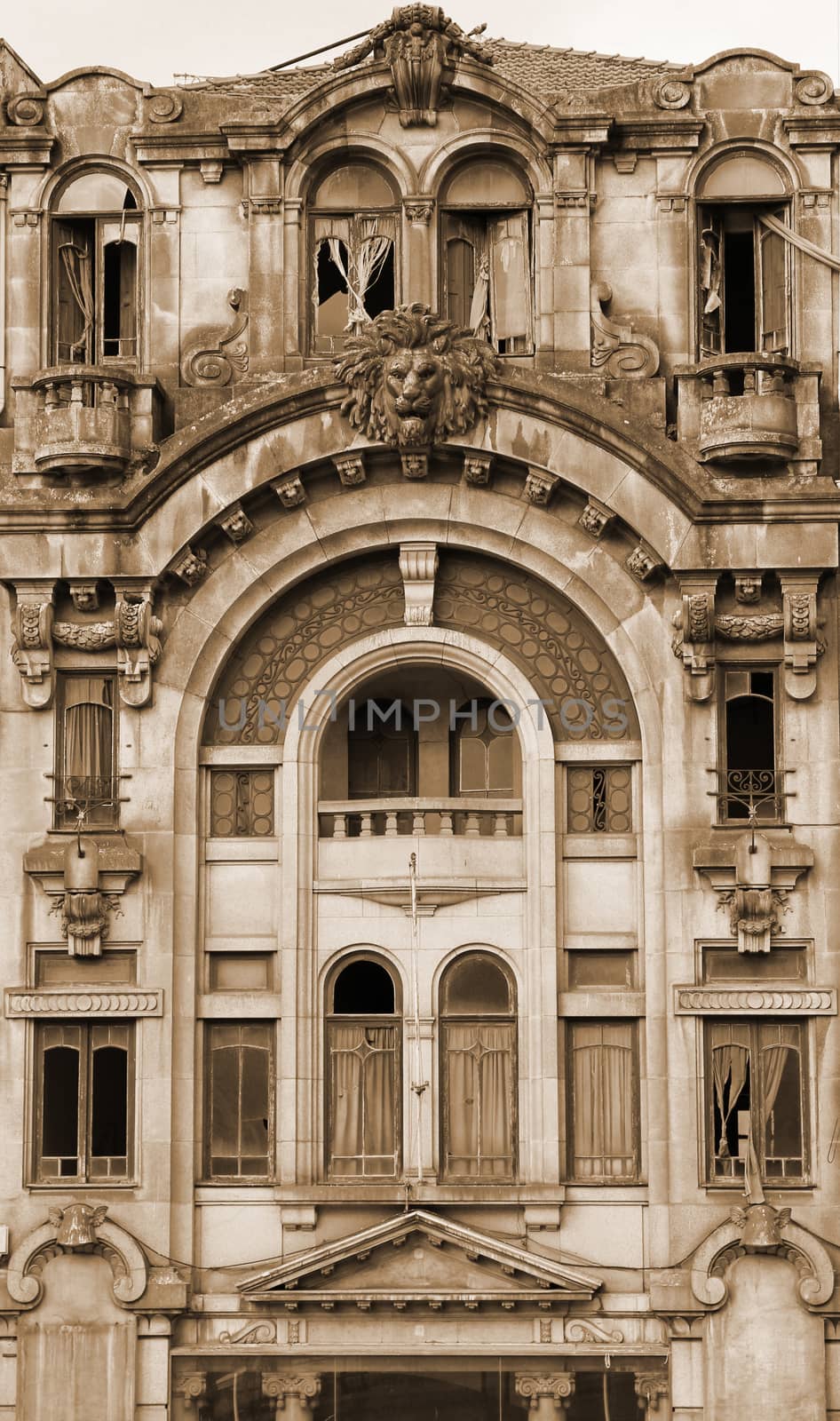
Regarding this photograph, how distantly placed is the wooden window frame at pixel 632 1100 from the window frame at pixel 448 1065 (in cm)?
70

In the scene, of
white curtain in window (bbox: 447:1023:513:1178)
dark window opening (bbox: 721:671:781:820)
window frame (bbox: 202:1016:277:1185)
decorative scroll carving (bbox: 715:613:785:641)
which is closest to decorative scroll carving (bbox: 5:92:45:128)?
decorative scroll carving (bbox: 715:613:785:641)

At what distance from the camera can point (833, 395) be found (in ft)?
132

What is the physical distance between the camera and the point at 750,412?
38938mm

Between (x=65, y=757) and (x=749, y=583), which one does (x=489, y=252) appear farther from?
(x=65, y=757)

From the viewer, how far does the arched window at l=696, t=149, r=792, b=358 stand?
4066 cm

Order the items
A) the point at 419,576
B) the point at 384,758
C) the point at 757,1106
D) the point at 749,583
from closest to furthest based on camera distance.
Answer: the point at 757,1106
the point at 749,583
the point at 419,576
the point at 384,758

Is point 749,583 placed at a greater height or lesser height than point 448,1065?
greater

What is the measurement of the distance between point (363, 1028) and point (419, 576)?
6.27 meters

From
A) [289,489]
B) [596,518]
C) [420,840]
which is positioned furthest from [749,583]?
[289,489]

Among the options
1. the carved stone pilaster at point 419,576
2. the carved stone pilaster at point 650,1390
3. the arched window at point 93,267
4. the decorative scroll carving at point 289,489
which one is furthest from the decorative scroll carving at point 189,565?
the carved stone pilaster at point 650,1390

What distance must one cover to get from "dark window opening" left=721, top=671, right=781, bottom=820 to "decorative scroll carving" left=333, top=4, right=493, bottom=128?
29.8 ft

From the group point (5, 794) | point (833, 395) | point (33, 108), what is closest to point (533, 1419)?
point (5, 794)

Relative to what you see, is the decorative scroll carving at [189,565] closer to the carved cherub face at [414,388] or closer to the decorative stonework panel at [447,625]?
the decorative stonework panel at [447,625]

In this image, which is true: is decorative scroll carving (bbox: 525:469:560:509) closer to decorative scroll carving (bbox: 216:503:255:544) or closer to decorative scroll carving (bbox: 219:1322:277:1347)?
decorative scroll carving (bbox: 216:503:255:544)
